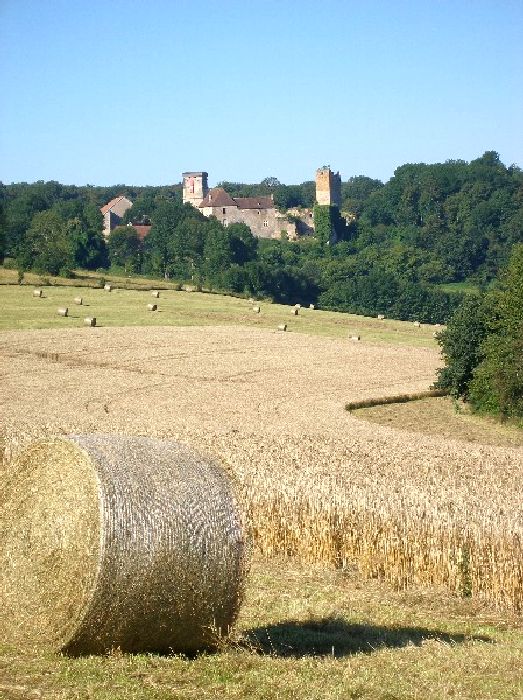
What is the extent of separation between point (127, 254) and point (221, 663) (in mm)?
116118

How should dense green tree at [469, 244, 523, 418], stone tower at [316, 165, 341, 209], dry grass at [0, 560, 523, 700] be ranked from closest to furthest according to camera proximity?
dry grass at [0, 560, 523, 700] < dense green tree at [469, 244, 523, 418] < stone tower at [316, 165, 341, 209]

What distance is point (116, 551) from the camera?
9.23 metres

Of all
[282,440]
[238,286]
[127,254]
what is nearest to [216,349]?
[282,440]

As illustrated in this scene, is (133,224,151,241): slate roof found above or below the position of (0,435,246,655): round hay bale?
above

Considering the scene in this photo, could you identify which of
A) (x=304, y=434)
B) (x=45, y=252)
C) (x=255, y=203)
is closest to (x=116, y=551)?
(x=304, y=434)

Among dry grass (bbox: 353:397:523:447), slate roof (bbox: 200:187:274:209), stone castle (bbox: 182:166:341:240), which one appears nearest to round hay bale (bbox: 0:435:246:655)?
dry grass (bbox: 353:397:523:447)

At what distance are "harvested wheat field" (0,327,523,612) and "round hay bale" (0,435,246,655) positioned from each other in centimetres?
79

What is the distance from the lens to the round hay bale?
9.23 m

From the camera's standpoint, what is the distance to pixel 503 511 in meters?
14.9

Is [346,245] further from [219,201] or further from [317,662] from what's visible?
[317,662]

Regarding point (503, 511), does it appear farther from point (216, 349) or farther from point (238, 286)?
point (238, 286)

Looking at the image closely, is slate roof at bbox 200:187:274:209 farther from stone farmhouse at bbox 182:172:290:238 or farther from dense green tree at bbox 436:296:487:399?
dense green tree at bbox 436:296:487:399

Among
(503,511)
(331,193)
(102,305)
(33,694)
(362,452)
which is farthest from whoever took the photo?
(331,193)

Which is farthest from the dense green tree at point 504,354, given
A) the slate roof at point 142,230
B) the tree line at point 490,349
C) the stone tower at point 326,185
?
the stone tower at point 326,185
